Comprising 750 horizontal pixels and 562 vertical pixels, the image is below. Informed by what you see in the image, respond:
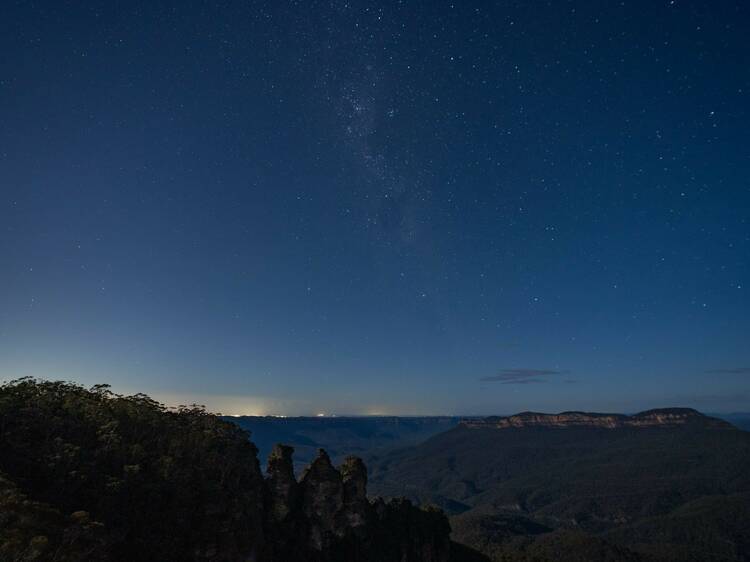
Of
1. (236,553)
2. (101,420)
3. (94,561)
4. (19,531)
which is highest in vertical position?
(101,420)

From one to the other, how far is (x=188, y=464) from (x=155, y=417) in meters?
11.2

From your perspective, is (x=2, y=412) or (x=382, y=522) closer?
(x=2, y=412)

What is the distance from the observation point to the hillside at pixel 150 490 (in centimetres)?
3167

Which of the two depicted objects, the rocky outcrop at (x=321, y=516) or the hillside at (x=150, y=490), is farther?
the rocky outcrop at (x=321, y=516)

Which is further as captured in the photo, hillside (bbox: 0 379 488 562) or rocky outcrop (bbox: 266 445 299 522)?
rocky outcrop (bbox: 266 445 299 522)

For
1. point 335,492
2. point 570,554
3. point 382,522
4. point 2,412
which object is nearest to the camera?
point 2,412

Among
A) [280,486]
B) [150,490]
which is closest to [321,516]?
[280,486]

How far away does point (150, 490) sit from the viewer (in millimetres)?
46250

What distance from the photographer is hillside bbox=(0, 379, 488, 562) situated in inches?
1247

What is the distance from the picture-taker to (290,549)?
223 feet

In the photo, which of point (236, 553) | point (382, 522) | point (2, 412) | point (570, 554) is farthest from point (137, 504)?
point (570, 554)

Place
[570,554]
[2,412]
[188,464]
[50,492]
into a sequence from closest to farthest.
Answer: [50,492]
[2,412]
[188,464]
[570,554]

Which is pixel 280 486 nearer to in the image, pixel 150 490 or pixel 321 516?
pixel 321 516

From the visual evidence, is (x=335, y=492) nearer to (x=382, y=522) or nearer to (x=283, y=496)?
(x=283, y=496)
